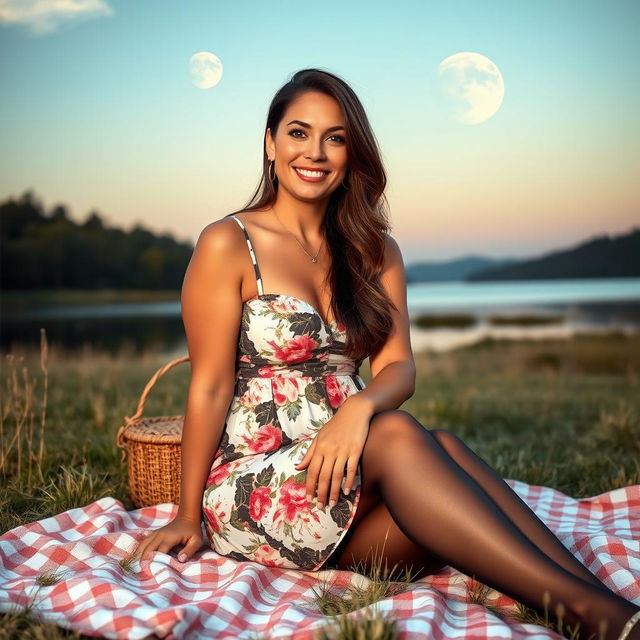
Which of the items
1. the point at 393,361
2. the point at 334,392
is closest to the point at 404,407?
the point at 393,361

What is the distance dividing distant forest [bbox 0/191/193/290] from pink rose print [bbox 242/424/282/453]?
4382 cm

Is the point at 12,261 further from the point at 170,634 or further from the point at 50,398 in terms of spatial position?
the point at 170,634

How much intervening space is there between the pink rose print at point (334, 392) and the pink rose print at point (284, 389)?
0.42 feet

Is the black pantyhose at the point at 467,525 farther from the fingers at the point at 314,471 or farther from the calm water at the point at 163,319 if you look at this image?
the calm water at the point at 163,319

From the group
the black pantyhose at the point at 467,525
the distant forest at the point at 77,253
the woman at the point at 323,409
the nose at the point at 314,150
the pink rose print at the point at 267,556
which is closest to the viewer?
the black pantyhose at the point at 467,525

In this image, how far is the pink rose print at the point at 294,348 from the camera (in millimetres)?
2705

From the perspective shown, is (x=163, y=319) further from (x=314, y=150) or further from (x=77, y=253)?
(x=314, y=150)

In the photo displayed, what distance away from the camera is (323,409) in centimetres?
273

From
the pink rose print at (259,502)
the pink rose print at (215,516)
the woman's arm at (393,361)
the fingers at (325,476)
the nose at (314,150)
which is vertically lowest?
the pink rose print at (215,516)

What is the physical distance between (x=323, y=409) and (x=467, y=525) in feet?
2.58

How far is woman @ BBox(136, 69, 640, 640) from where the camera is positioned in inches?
85.2

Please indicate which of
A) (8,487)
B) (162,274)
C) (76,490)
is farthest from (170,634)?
(162,274)

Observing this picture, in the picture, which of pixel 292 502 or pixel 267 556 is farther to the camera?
pixel 267 556

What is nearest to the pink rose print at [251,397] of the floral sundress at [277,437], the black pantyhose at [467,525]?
the floral sundress at [277,437]
